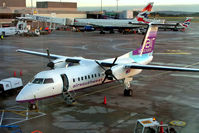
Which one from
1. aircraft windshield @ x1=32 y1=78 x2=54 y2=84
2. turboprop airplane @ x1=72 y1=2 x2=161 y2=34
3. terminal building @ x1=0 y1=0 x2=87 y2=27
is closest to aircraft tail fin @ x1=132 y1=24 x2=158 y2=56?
aircraft windshield @ x1=32 y1=78 x2=54 y2=84

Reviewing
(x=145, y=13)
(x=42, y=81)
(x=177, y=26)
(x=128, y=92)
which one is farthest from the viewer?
(x=145, y=13)

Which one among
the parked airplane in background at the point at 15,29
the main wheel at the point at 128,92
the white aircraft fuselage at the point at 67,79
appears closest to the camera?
the white aircraft fuselage at the point at 67,79

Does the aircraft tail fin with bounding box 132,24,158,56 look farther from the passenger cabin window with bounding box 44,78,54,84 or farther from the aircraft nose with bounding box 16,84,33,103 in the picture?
the aircraft nose with bounding box 16,84,33,103

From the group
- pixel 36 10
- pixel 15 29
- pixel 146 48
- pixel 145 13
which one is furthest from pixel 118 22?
pixel 146 48

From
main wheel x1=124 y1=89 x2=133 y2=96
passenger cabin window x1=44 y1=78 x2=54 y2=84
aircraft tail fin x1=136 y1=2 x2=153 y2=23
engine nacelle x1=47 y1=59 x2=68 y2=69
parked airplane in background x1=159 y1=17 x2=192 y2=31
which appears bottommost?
main wheel x1=124 y1=89 x2=133 y2=96

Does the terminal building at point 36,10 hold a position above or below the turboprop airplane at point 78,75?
above

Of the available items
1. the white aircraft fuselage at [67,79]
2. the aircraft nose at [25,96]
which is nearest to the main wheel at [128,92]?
the white aircraft fuselage at [67,79]

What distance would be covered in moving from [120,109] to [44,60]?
2508 cm

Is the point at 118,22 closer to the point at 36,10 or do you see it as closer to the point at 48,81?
the point at 36,10

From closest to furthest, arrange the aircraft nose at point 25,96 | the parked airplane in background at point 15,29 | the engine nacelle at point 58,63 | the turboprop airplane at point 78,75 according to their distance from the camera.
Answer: the aircraft nose at point 25,96, the turboprop airplane at point 78,75, the engine nacelle at point 58,63, the parked airplane in background at point 15,29

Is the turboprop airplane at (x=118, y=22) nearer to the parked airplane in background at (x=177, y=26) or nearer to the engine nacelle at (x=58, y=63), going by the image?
the parked airplane in background at (x=177, y=26)

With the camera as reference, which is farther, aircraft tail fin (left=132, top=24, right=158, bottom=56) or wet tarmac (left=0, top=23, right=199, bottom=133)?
aircraft tail fin (left=132, top=24, right=158, bottom=56)

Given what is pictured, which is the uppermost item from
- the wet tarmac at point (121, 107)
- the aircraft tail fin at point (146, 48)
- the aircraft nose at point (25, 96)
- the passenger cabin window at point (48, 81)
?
the aircraft tail fin at point (146, 48)

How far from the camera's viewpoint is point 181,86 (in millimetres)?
26312
